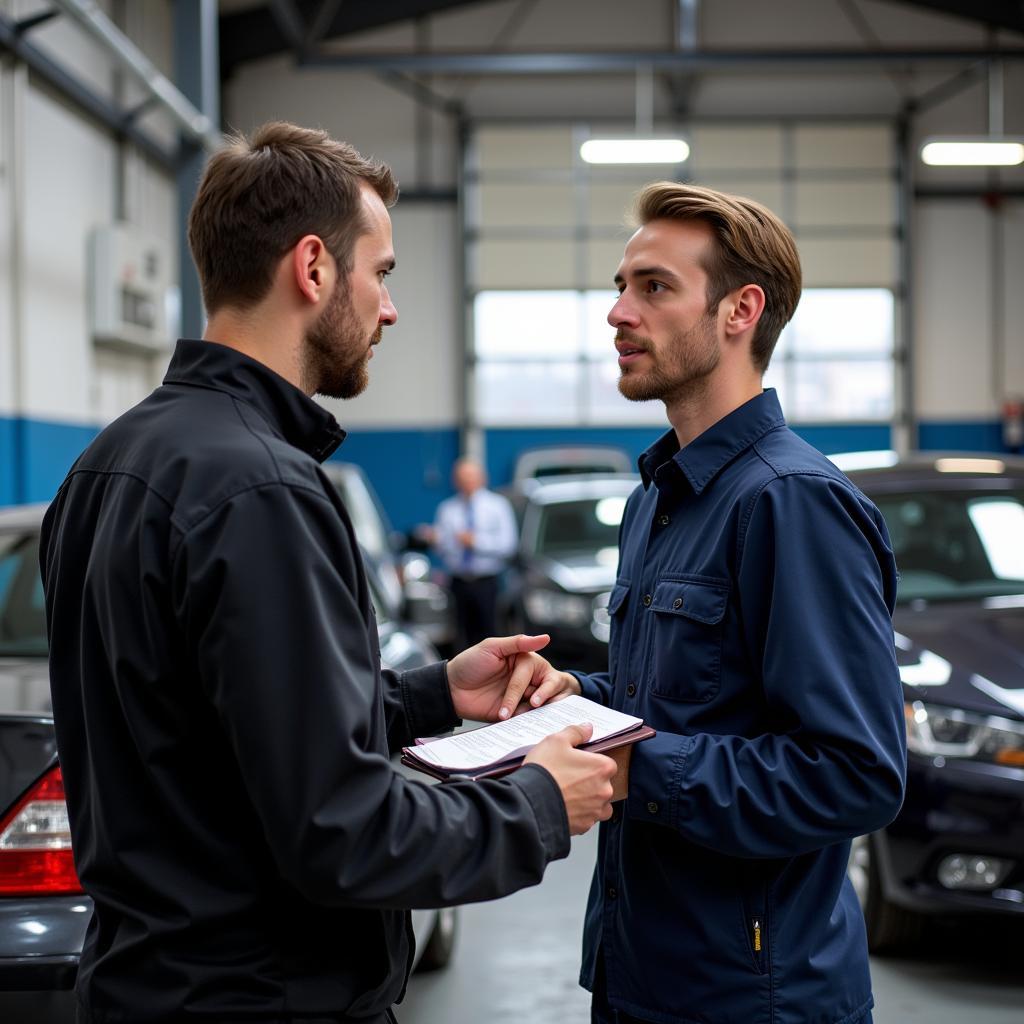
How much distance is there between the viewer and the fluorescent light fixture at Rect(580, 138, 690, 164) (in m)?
12.7

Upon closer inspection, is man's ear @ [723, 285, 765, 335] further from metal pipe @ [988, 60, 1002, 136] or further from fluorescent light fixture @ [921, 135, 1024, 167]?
metal pipe @ [988, 60, 1002, 136]

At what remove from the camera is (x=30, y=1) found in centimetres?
1031

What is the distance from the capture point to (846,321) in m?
17.1

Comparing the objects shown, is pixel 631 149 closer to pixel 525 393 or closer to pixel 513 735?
pixel 525 393

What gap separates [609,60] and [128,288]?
583 centimetres

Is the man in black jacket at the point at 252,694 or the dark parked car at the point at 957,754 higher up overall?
the man in black jacket at the point at 252,694

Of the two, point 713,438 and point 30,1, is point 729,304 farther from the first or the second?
point 30,1

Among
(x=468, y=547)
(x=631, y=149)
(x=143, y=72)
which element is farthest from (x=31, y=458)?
(x=631, y=149)

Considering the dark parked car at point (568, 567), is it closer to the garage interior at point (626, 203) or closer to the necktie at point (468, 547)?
the necktie at point (468, 547)

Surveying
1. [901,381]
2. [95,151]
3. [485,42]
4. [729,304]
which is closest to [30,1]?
[95,151]

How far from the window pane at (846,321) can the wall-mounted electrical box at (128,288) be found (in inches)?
329

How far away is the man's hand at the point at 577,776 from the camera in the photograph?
146cm

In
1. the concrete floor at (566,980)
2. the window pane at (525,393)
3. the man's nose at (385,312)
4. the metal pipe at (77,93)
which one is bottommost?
the concrete floor at (566,980)

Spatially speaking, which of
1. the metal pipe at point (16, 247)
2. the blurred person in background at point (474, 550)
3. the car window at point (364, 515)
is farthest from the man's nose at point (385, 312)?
the metal pipe at point (16, 247)
